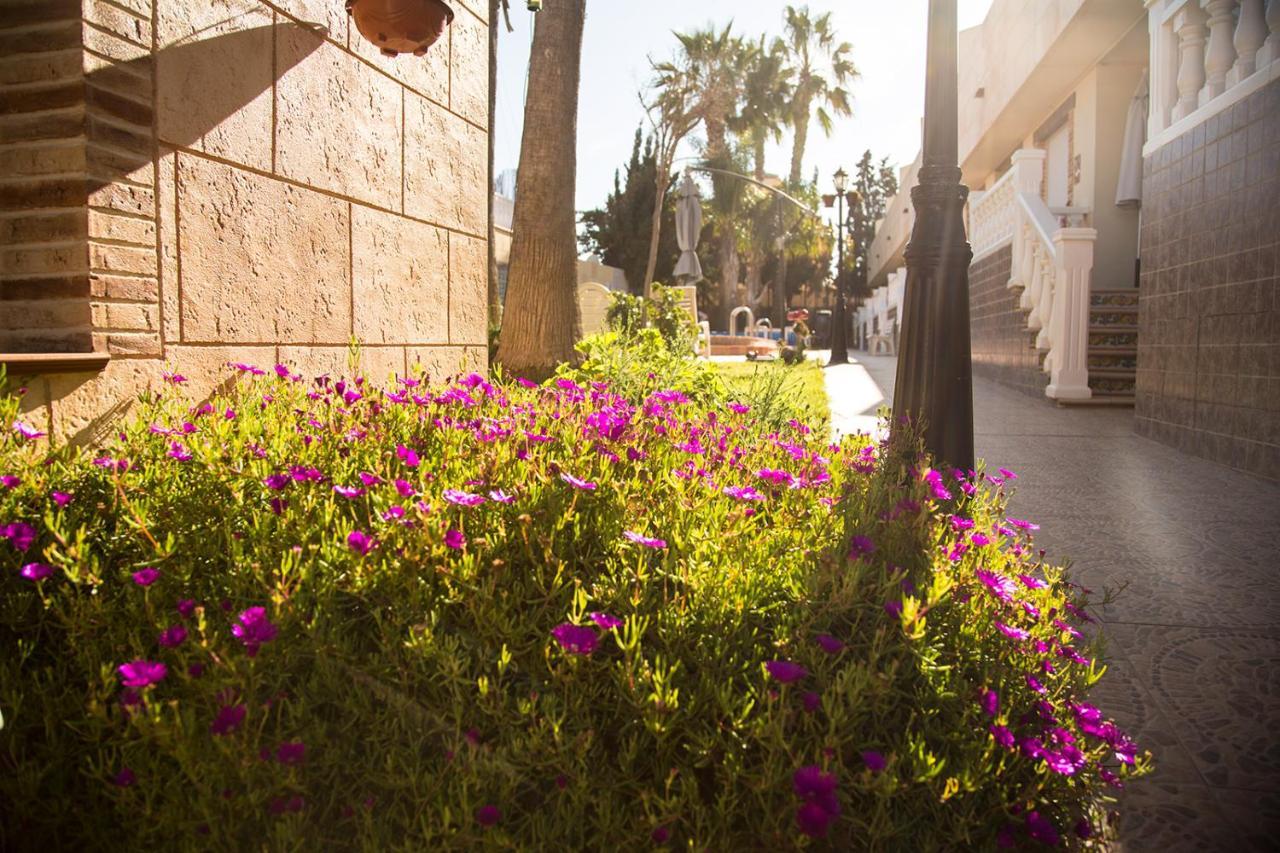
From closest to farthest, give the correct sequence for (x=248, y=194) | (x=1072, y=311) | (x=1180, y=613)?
(x=1180, y=613), (x=248, y=194), (x=1072, y=311)

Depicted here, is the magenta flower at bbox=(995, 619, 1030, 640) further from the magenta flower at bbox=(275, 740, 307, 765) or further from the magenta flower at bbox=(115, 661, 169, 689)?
the magenta flower at bbox=(115, 661, 169, 689)

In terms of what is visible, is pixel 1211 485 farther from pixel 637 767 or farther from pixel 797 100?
pixel 797 100

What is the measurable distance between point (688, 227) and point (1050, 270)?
9.09 m

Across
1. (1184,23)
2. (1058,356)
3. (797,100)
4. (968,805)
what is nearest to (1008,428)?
(1058,356)

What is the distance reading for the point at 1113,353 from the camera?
33.2ft

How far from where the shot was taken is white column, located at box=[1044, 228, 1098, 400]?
9617mm

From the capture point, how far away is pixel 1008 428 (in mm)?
8039

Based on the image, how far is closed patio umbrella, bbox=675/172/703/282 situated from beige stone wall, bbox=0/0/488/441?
12690 mm

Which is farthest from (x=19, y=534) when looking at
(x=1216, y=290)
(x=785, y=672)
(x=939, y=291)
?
(x=1216, y=290)

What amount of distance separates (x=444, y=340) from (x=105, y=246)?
2.31m

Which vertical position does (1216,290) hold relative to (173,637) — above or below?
above

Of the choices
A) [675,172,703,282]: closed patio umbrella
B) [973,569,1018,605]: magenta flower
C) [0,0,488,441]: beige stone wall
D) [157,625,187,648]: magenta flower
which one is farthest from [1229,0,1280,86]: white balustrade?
[675,172,703,282]: closed patio umbrella

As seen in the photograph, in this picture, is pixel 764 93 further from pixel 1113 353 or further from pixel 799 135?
pixel 1113 353

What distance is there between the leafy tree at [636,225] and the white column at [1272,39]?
31006mm
